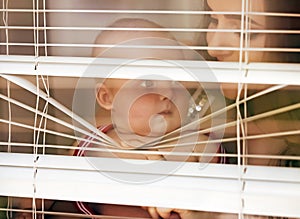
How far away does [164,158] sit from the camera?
3.64 feet

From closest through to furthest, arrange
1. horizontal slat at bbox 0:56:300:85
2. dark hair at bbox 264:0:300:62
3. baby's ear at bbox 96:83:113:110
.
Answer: horizontal slat at bbox 0:56:300:85 < dark hair at bbox 264:0:300:62 < baby's ear at bbox 96:83:113:110

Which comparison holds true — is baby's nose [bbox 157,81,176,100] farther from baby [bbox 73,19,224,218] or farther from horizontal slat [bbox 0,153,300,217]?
horizontal slat [bbox 0,153,300,217]

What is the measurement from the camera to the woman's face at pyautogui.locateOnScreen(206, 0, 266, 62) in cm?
108

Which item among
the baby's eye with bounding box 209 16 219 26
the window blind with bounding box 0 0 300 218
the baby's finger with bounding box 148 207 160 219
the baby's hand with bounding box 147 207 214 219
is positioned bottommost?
the baby's hand with bounding box 147 207 214 219

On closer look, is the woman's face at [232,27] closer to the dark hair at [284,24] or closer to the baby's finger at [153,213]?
the dark hair at [284,24]

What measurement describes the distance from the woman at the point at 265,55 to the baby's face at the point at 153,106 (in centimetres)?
10

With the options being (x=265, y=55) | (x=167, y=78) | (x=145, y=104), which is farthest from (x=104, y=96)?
(x=265, y=55)

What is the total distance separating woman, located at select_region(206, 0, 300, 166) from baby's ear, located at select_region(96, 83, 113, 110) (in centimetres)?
23

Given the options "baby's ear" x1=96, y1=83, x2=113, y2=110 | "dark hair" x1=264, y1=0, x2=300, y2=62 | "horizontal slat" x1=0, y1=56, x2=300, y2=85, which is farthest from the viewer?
"baby's ear" x1=96, y1=83, x2=113, y2=110

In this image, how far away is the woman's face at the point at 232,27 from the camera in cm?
108

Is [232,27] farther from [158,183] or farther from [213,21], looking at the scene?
[158,183]

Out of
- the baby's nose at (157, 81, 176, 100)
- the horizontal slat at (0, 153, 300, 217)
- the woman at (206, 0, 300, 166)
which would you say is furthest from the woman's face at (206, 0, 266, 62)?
the horizontal slat at (0, 153, 300, 217)

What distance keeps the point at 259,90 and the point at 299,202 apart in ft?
0.83

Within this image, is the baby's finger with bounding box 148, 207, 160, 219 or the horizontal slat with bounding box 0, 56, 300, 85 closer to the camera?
the horizontal slat with bounding box 0, 56, 300, 85
